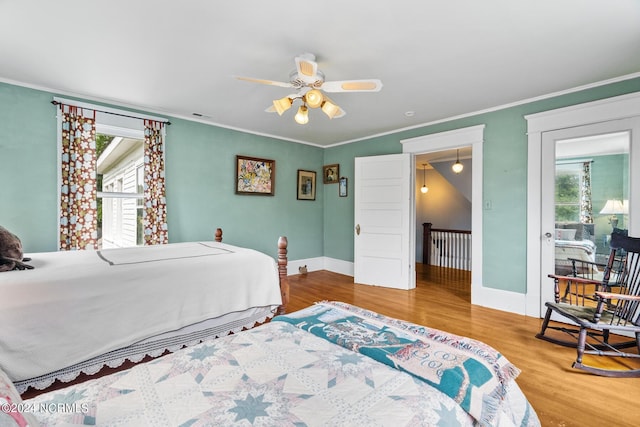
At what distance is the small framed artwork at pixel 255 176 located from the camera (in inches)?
189

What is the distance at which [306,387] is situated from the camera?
99 cm

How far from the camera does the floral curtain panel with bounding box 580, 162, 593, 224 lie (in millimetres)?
3133

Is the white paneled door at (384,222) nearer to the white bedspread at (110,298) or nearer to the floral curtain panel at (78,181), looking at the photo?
the white bedspread at (110,298)

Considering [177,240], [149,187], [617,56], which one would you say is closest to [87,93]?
[149,187]

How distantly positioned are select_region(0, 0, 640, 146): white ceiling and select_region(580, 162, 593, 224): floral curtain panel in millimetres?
878

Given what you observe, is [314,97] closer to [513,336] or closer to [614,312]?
[513,336]

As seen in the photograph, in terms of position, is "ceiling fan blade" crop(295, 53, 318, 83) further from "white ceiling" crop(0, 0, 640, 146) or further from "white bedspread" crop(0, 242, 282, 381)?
"white bedspread" crop(0, 242, 282, 381)

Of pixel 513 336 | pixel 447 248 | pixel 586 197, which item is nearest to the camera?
pixel 513 336

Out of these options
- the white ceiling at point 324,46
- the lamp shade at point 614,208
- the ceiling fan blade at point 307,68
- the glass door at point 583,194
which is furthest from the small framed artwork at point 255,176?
the lamp shade at point 614,208

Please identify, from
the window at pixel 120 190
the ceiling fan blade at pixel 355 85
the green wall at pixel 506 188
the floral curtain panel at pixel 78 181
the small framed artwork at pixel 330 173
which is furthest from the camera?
the small framed artwork at pixel 330 173

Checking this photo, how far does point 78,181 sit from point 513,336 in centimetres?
490

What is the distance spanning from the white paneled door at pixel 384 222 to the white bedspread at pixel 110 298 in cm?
233

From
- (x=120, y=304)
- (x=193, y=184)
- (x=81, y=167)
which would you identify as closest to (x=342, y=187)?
(x=193, y=184)

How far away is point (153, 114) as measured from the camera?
3.96m
